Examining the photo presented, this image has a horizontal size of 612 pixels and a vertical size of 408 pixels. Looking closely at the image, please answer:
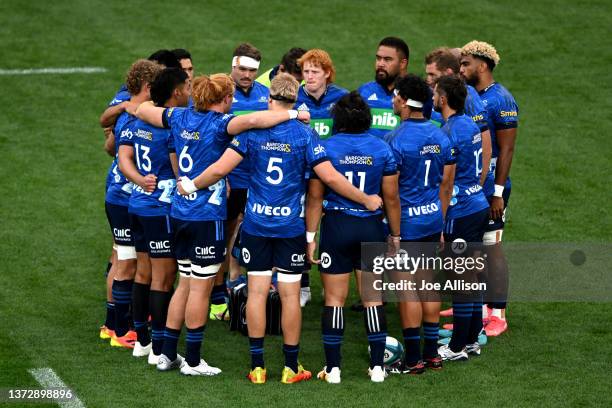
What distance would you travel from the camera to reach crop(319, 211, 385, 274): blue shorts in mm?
9812

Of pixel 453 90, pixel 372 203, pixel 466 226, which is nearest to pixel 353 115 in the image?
pixel 372 203

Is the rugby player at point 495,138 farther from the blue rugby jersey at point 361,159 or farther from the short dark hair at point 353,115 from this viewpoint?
the short dark hair at point 353,115

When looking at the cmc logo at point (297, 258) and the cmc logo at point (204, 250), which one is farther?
the cmc logo at point (204, 250)

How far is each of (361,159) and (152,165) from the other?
6.56ft

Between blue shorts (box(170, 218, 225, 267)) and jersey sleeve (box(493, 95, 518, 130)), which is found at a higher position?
jersey sleeve (box(493, 95, 518, 130))

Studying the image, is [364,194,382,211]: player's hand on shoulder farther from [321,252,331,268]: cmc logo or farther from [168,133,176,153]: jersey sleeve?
[168,133,176,153]: jersey sleeve

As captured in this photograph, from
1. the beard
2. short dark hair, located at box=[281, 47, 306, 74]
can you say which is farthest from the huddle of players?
short dark hair, located at box=[281, 47, 306, 74]

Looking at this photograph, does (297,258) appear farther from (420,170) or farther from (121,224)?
(121,224)

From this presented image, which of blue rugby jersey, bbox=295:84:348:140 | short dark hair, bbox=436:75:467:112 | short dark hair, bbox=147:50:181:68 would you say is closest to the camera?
short dark hair, bbox=436:75:467:112

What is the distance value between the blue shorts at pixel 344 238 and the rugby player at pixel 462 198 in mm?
958

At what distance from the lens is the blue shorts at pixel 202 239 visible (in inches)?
390

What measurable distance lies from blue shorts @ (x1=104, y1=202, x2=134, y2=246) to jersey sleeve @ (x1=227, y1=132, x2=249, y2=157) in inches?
68.6

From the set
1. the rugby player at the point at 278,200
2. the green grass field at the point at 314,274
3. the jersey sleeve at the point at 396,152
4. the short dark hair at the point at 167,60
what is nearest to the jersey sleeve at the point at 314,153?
the rugby player at the point at 278,200

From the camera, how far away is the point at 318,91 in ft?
39.4
